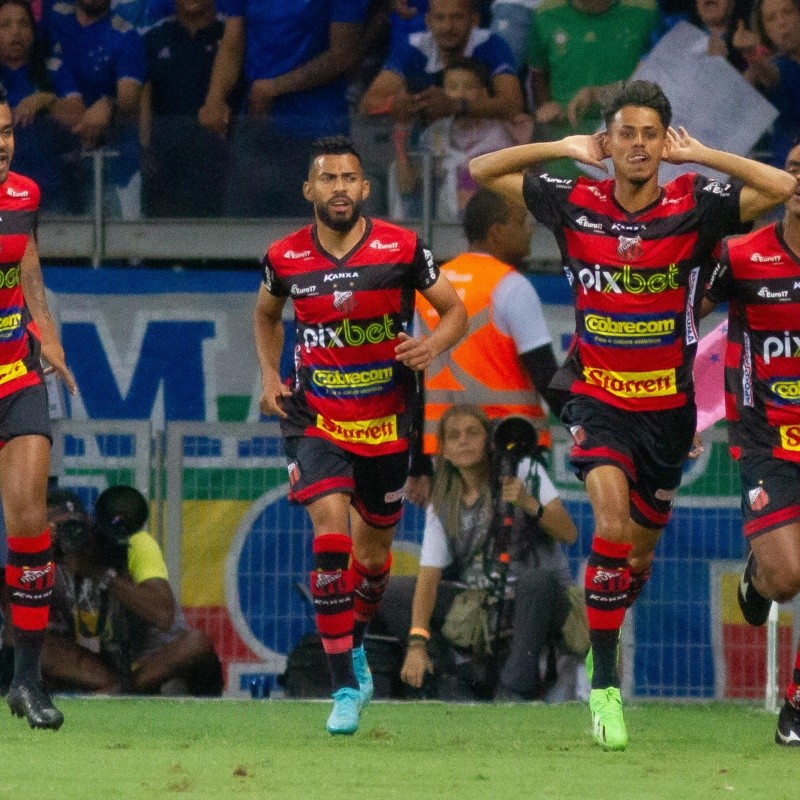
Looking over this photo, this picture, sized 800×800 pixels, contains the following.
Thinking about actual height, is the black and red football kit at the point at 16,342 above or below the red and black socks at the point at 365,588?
above

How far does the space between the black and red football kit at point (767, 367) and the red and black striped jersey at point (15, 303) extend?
107 inches

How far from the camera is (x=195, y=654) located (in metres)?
10.2

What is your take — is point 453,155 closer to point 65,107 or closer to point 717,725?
point 65,107

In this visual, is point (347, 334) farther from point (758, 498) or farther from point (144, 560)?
point (144, 560)

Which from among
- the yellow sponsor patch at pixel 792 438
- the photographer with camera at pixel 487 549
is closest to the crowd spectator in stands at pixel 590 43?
the photographer with camera at pixel 487 549

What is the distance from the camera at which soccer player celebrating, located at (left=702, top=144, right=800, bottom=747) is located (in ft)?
25.5

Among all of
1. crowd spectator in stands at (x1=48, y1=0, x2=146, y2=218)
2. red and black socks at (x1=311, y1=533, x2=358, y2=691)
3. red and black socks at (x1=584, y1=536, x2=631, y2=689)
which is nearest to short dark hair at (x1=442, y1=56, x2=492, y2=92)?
crowd spectator in stands at (x1=48, y1=0, x2=146, y2=218)

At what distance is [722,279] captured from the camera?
7922 mm

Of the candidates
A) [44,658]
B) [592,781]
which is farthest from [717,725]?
[44,658]

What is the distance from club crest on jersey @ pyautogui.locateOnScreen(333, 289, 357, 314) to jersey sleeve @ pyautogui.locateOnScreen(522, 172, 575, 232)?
2.64 feet

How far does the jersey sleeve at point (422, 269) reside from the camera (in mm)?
8305

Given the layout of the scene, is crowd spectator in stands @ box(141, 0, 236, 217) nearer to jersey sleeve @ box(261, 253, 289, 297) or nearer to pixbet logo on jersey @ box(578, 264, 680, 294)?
jersey sleeve @ box(261, 253, 289, 297)

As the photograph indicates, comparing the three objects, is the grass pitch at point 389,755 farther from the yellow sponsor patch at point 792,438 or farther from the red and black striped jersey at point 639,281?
the red and black striped jersey at point 639,281

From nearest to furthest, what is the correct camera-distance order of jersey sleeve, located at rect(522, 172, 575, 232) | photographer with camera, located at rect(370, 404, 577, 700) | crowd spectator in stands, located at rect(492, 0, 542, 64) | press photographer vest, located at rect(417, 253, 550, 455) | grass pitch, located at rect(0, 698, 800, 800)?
Result: grass pitch, located at rect(0, 698, 800, 800) → jersey sleeve, located at rect(522, 172, 575, 232) → photographer with camera, located at rect(370, 404, 577, 700) → press photographer vest, located at rect(417, 253, 550, 455) → crowd spectator in stands, located at rect(492, 0, 542, 64)
